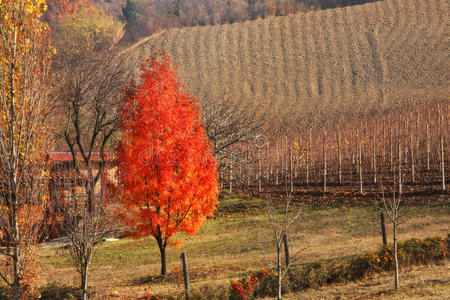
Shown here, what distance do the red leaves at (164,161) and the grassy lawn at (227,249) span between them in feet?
8.53

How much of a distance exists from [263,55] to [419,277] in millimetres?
89148

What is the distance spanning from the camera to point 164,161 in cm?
1827

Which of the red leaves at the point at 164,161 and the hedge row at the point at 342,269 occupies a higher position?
the red leaves at the point at 164,161

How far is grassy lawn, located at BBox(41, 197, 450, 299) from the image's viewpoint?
19141 mm

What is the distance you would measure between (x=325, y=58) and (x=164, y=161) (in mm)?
84197

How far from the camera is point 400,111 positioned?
234 ft

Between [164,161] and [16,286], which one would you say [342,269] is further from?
[16,286]

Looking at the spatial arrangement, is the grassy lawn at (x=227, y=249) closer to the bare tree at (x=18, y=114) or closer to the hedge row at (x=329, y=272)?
the hedge row at (x=329, y=272)

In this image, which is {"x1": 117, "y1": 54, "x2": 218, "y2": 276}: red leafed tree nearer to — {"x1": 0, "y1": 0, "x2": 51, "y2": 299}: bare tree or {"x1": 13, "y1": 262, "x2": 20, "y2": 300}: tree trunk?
{"x1": 0, "y1": 0, "x2": 51, "y2": 299}: bare tree

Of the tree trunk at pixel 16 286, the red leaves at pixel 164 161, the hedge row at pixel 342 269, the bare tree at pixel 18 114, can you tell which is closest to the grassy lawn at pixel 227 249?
the hedge row at pixel 342 269

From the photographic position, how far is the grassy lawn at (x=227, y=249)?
62.8ft

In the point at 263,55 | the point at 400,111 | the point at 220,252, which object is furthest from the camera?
the point at 263,55

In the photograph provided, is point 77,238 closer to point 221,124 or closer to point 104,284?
point 104,284

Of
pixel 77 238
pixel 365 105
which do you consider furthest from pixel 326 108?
pixel 77 238
